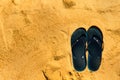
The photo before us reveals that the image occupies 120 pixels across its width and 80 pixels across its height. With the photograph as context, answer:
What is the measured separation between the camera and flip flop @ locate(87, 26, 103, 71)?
8.07 ft

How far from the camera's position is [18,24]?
248 cm

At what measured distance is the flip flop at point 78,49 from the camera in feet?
8.14

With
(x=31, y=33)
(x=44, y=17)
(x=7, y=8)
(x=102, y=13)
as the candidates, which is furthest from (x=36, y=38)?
(x=102, y=13)

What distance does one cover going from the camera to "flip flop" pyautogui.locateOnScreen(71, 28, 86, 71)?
8.14 feet

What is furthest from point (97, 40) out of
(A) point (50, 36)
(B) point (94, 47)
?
(A) point (50, 36)

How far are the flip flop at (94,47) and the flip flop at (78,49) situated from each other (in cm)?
6

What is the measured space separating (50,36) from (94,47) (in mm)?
490

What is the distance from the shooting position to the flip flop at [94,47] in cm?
246

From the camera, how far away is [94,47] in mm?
2504

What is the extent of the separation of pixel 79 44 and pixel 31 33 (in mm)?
531

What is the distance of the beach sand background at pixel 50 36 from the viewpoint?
95.7 inches

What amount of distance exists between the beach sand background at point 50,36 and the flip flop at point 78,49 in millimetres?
48

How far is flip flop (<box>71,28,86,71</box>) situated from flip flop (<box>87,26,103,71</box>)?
6 centimetres

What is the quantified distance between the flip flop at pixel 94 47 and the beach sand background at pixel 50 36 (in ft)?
0.14
